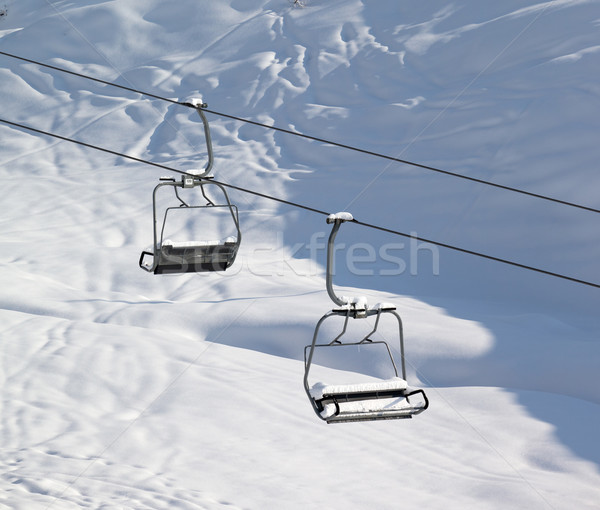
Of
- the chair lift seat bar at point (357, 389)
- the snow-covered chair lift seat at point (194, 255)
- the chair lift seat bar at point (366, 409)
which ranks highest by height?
the snow-covered chair lift seat at point (194, 255)

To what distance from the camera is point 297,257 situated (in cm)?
1831

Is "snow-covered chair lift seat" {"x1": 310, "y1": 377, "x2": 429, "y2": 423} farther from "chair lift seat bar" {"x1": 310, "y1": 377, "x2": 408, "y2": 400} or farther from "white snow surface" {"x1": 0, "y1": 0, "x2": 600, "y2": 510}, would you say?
"white snow surface" {"x1": 0, "y1": 0, "x2": 600, "y2": 510}

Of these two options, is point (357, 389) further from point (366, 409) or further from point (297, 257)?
point (297, 257)

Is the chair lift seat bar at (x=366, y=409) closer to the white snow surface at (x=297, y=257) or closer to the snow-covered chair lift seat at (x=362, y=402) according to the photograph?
the snow-covered chair lift seat at (x=362, y=402)

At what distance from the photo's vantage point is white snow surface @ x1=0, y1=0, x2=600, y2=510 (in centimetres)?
973

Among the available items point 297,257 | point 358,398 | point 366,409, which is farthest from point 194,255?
point 297,257

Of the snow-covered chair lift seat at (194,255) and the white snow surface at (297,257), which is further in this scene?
the white snow surface at (297,257)

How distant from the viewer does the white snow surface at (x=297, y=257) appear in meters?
9.73

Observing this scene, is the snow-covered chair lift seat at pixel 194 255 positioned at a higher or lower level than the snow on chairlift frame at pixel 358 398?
higher

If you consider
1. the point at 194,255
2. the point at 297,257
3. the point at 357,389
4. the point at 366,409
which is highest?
the point at 297,257

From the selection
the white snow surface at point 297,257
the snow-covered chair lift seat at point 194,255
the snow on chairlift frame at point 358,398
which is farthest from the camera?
the white snow surface at point 297,257

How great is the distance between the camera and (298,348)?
13.2 metres

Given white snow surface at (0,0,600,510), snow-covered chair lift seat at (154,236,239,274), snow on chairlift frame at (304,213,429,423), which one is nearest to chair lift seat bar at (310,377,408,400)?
snow on chairlift frame at (304,213,429,423)

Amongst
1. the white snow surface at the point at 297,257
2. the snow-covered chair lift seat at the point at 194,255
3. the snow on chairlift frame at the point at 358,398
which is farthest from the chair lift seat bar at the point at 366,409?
the white snow surface at the point at 297,257
